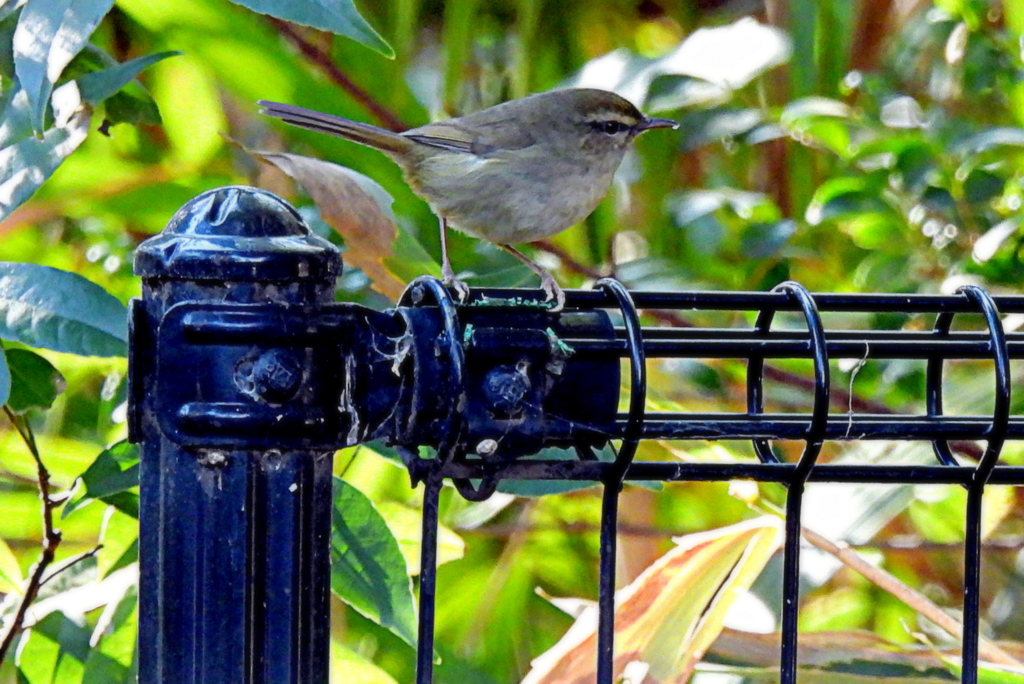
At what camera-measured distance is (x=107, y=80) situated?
1261 millimetres

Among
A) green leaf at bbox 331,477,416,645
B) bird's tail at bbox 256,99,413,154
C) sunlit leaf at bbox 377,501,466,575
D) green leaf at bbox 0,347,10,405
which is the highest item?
bird's tail at bbox 256,99,413,154

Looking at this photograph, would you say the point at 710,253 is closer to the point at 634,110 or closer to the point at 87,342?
the point at 634,110

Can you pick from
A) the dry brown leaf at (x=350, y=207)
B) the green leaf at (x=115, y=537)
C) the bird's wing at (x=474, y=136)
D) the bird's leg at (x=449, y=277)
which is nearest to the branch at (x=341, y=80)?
the bird's wing at (x=474, y=136)

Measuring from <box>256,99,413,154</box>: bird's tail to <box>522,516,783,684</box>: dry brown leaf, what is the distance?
83 cm

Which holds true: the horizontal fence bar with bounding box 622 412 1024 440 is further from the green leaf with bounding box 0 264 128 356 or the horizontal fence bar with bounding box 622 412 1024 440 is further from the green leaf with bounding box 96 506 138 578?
the green leaf with bounding box 96 506 138 578

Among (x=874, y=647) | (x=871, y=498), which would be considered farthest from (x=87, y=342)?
(x=871, y=498)

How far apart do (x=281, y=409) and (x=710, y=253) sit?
1.72 m

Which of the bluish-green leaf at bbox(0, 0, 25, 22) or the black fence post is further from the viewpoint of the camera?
the bluish-green leaf at bbox(0, 0, 25, 22)

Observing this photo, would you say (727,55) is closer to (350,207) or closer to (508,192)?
(508,192)

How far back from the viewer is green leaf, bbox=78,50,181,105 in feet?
4.11

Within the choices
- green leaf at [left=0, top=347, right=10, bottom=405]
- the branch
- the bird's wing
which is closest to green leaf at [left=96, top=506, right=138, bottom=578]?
green leaf at [left=0, top=347, right=10, bottom=405]

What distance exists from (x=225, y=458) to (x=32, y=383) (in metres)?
0.54

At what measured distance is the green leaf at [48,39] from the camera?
94 cm

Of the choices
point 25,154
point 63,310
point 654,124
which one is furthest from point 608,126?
point 63,310
